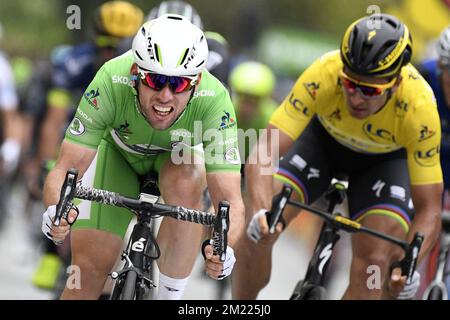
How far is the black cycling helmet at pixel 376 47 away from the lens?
706 centimetres

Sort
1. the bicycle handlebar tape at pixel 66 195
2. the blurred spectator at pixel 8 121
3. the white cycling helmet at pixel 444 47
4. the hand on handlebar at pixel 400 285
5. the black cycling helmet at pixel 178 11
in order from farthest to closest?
the blurred spectator at pixel 8 121
the black cycling helmet at pixel 178 11
the white cycling helmet at pixel 444 47
the hand on handlebar at pixel 400 285
the bicycle handlebar tape at pixel 66 195

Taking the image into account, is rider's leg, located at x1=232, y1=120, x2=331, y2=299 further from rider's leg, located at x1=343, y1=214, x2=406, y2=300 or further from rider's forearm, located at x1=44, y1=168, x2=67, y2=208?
rider's forearm, located at x1=44, y1=168, x2=67, y2=208

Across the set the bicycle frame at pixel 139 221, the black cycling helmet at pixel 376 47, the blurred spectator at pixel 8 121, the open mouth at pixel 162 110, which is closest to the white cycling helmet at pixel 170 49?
the open mouth at pixel 162 110

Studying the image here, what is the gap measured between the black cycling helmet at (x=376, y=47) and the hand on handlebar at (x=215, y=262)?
69.0 inches

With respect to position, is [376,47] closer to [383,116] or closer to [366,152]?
[383,116]

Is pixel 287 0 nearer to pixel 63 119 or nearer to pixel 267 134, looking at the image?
pixel 63 119

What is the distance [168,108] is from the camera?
6160 mm

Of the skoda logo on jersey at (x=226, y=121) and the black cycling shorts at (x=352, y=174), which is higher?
the black cycling shorts at (x=352, y=174)

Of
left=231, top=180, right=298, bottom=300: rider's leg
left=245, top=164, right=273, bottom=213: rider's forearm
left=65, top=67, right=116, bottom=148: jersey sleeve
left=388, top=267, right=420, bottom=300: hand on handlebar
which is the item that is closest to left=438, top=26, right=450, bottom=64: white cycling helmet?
left=231, top=180, right=298, bottom=300: rider's leg

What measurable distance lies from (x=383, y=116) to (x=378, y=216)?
69 cm

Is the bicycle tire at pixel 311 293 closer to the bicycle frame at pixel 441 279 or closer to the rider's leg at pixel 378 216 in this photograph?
the rider's leg at pixel 378 216

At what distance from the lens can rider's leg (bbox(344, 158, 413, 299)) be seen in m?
7.39

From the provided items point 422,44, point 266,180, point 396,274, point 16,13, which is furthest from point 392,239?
point 16,13
